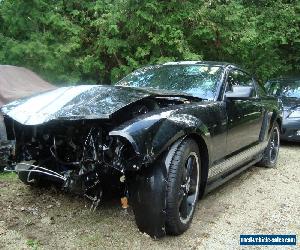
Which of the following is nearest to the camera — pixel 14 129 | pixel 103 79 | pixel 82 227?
pixel 82 227

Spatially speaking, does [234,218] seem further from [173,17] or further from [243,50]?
[243,50]

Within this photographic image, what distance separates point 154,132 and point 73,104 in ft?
2.64

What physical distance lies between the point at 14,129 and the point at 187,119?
5.42 ft

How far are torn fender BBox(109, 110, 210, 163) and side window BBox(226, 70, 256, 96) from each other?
1.50m

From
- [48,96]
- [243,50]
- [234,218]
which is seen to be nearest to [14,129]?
[48,96]

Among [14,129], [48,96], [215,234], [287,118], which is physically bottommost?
[287,118]

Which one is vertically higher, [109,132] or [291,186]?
[109,132]

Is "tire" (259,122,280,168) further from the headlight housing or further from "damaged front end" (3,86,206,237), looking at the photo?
"damaged front end" (3,86,206,237)

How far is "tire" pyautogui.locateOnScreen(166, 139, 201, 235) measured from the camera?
141 inches

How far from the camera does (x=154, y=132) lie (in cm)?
350

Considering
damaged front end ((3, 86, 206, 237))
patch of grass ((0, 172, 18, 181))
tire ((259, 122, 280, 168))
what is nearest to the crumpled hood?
damaged front end ((3, 86, 206, 237))

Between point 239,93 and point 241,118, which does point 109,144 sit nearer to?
point 239,93

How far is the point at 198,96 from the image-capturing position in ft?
15.9

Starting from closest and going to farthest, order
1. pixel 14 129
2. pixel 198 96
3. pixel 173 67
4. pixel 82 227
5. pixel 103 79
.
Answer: pixel 82 227
pixel 14 129
pixel 198 96
pixel 173 67
pixel 103 79
